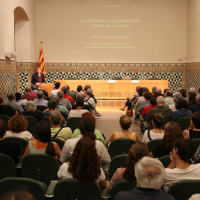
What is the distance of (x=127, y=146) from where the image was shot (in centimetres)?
341

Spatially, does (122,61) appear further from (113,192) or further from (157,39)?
(113,192)

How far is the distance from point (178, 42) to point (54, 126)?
11.4m

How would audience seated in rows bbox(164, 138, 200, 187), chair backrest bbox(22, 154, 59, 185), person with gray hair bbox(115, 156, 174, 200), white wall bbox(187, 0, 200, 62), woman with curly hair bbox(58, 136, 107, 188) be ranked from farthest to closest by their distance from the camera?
1. white wall bbox(187, 0, 200, 62)
2. chair backrest bbox(22, 154, 59, 185)
3. audience seated in rows bbox(164, 138, 200, 187)
4. woman with curly hair bbox(58, 136, 107, 188)
5. person with gray hair bbox(115, 156, 174, 200)

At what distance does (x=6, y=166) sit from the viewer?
2.79 m

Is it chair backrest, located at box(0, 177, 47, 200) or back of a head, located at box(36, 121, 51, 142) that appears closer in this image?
chair backrest, located at box(0, 177, 47, 200)

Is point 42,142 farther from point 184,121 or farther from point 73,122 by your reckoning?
point 184,121

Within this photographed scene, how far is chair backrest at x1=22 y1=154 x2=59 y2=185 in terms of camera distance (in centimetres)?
272

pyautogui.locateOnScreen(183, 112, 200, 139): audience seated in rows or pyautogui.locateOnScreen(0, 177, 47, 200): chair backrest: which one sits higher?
pyautogui.locateOnScreen(183, 112, 200, 139): audience seated in rows

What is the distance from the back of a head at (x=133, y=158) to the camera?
2143 mm

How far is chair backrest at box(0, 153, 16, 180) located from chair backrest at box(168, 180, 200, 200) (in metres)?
1.74

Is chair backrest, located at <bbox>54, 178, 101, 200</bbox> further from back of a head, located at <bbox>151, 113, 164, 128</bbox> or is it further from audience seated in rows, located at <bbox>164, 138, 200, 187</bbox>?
back of a head, located at <bbox>151, 113, 164, 128</bbox>

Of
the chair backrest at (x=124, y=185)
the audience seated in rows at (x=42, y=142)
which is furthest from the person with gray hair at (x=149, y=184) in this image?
the audience seated in rows at (x=42, y=142)

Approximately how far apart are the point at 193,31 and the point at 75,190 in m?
12.3

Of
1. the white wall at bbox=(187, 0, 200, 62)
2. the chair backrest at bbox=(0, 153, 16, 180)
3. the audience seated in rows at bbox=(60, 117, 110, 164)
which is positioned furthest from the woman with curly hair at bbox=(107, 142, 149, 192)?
the white wall at bbox=(187, 0, 200, 62)
